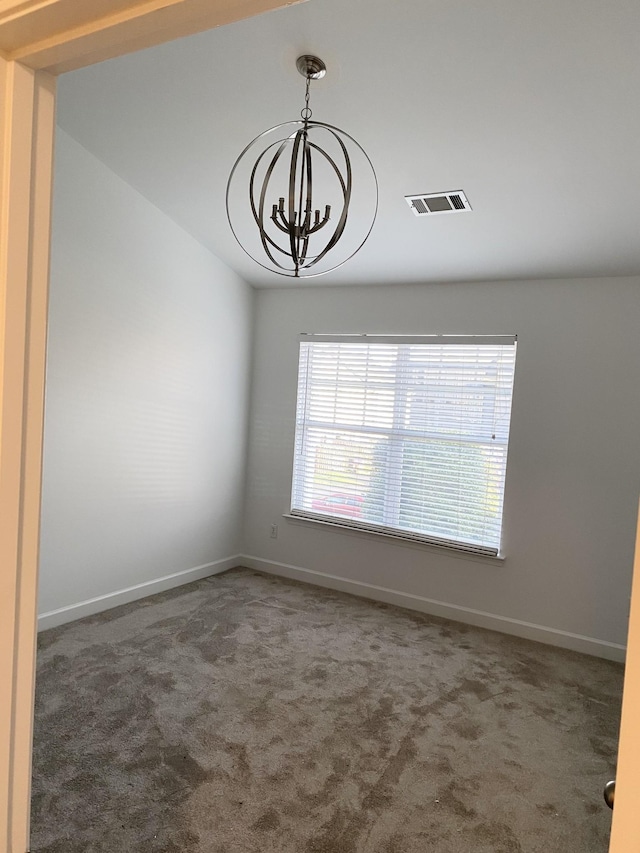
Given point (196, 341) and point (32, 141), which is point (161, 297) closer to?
point (196, 341)

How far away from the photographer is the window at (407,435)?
397cm

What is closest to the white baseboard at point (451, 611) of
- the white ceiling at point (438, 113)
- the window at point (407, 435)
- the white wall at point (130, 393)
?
the window at point (407, 435)

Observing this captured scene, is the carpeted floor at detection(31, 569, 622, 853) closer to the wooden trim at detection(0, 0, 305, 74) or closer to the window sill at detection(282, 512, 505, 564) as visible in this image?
the window sill at detection(282, 512, 505, 564)

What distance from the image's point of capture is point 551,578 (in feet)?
12.3

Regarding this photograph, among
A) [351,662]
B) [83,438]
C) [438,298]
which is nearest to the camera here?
[351,662]

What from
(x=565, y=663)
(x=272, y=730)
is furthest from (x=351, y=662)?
(x=565, y=663)

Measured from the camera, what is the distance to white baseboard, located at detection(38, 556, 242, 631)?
351 centimetres

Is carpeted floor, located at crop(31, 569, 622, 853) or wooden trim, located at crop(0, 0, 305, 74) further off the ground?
wooden trim, located at crop(0, 0, 305, 74)

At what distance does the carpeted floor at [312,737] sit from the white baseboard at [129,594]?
82 mm

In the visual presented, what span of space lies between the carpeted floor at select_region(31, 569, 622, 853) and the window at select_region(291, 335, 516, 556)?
0.77m

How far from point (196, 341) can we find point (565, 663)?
127 inches

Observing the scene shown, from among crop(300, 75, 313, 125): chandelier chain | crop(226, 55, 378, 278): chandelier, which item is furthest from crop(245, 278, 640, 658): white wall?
crop(300, 75, 313, 125): chandelier chain

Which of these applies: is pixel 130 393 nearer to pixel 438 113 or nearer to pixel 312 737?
pixel 312 737

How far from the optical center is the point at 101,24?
2.66 feet
